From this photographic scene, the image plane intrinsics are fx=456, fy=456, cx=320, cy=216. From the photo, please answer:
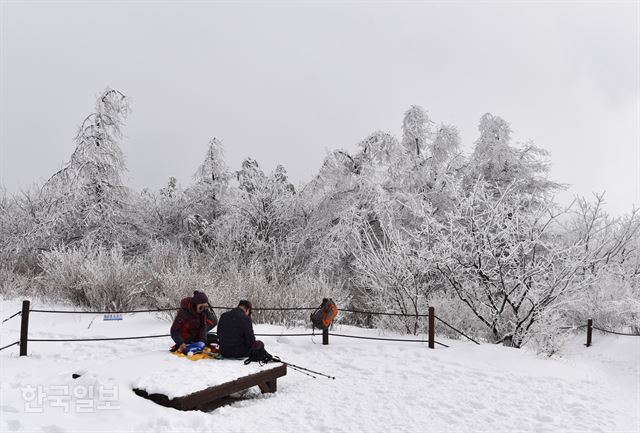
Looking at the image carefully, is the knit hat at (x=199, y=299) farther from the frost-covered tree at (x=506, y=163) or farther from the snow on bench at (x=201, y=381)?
the frost-covered tree at (x=506, y=163)

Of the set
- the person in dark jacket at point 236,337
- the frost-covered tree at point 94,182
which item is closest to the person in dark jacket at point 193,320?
the person in dark jacket at point 236,337

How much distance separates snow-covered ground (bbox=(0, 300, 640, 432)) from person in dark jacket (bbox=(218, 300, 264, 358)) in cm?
40

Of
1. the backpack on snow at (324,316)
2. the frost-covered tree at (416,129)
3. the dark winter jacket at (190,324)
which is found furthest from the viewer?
the frost-covered tree at (416,129)

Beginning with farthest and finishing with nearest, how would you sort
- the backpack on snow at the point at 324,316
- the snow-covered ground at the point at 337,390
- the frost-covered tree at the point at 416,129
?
the frost-covered tree at the point at 416,129
the backpack on snow at the point at 324,316
the snow-covered ground at the point at 337,390

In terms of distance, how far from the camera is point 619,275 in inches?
590

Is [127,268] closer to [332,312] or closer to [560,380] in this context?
[332,312]

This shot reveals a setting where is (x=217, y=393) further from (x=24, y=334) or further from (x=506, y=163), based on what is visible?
(x=506, y=163)

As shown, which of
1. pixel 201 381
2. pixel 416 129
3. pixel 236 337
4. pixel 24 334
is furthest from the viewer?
pixel 416 129

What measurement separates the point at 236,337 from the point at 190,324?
802mm

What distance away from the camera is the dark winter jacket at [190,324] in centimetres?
678

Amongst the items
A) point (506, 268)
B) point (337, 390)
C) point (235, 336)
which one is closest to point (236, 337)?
point (235, 336)

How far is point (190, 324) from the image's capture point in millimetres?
6836

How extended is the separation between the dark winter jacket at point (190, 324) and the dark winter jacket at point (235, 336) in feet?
1.50

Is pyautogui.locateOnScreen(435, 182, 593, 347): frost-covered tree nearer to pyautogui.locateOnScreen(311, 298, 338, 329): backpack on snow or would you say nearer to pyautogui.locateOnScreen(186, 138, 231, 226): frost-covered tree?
pyautogui.locateOnScreen(311, 298, 338, 329): backpack on snow
